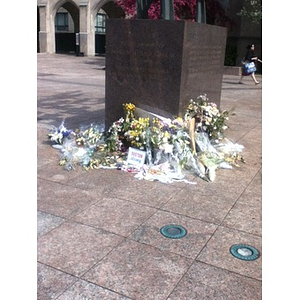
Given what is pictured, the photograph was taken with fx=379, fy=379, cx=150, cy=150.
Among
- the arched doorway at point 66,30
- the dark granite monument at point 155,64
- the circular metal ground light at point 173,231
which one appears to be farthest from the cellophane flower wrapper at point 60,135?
the arched doorway at point 66,30

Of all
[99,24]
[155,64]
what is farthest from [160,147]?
[99,24]

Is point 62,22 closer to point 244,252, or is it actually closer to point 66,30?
point 66,30

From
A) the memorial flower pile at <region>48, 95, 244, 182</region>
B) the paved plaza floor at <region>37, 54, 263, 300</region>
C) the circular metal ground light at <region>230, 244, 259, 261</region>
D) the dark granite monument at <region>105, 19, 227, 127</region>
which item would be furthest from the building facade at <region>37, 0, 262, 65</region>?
the circular metal ground light at <region>230, 244, 259, 261</region>

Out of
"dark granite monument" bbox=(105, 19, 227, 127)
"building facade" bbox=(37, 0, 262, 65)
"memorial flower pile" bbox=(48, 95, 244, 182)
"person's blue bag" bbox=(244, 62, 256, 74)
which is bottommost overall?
"memorial flower pile" bbox=(48, 95, 244, 182)

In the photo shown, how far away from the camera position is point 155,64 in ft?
17.4

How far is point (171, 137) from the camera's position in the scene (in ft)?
16.5

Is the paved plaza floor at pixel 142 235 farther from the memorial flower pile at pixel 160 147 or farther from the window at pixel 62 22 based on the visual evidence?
the window at pixel 62 22

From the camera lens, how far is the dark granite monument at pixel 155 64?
16.9 feet

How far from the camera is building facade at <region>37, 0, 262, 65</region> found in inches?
872

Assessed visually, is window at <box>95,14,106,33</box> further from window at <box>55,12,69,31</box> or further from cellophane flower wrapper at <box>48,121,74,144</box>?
cellophane flower wrapper at <box>48,121,74,144</box>

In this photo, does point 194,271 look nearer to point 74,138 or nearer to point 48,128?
point 74,138

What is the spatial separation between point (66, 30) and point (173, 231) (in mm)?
39088

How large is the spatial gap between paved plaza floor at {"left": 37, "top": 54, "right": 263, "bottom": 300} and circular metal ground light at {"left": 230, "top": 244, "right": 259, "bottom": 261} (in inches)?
2.0

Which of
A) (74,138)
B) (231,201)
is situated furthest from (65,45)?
(231,201)
